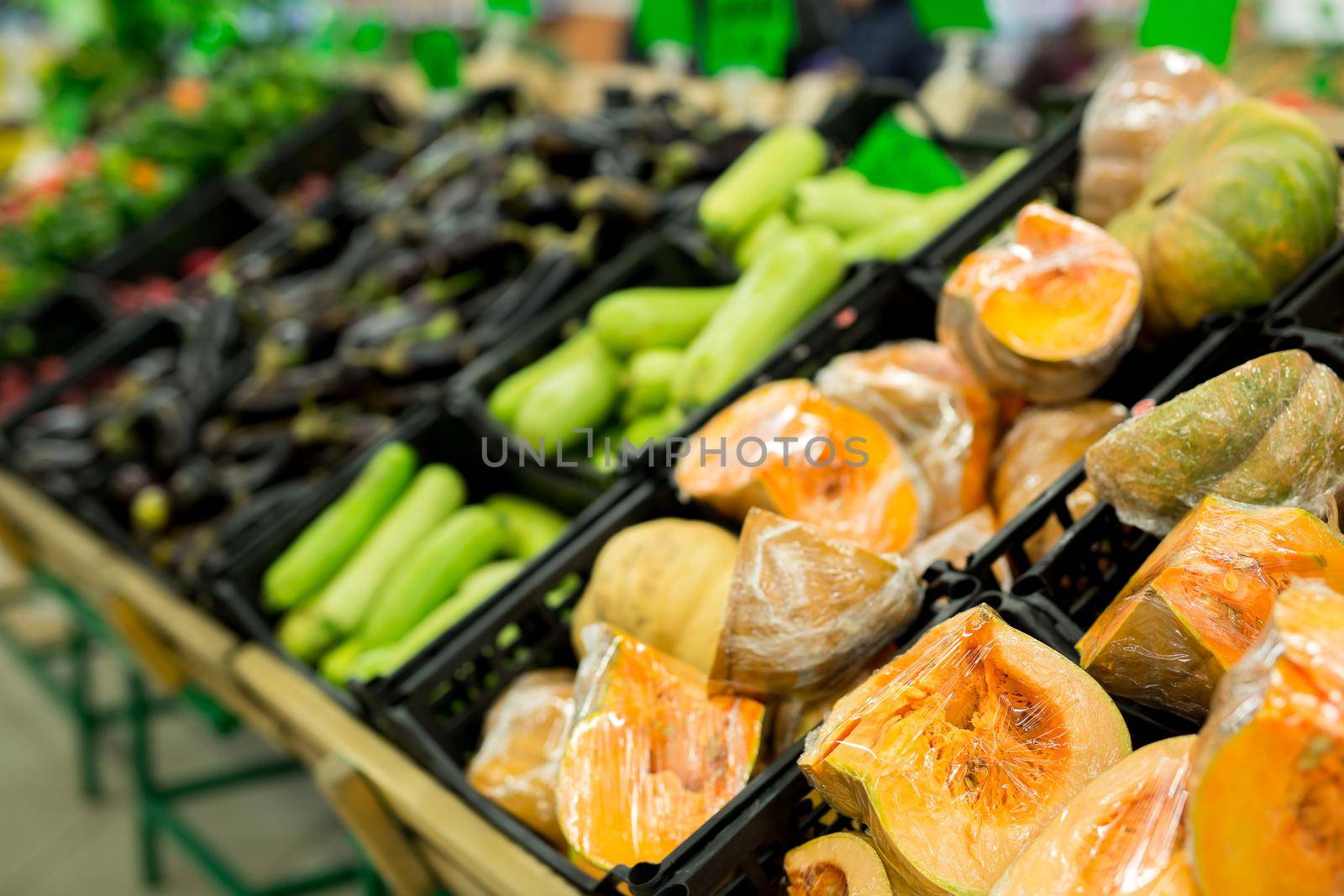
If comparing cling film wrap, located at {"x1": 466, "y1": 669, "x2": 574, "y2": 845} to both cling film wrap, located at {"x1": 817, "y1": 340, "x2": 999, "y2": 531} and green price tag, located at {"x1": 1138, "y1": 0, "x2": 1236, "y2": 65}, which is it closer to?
cling film wrap, located at {"x1": 817, "y1": 340, "x2": 999, "y2": 531}

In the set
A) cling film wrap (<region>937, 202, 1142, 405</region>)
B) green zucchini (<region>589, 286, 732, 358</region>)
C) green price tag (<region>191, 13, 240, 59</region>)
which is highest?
green price tag (<region>191, 13, 240, 59</region>)

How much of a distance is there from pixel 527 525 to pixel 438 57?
203 centimetres

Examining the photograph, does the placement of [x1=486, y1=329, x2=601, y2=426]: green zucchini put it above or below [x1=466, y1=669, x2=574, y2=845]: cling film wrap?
above

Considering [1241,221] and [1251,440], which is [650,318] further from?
[1251,440]

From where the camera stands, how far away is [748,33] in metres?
2.27

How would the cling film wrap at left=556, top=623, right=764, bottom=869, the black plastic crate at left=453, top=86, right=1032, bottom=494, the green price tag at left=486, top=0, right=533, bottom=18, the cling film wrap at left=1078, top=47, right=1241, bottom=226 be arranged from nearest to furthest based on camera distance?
1. the cling film wrap at left=556, top=623, right=764, bottom=869
2. the cling film wrap at left=1078, top=47, right=1241, bottom=226
3. the black plastic crate at left=453, top=86, right=1032, bottom=494
4. the green price tag at left=486, top=0, right=533, bottom=18

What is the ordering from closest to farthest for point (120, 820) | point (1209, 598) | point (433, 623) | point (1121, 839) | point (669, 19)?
point (1121, 839), point (1209, 598), point (433, 623), point (669, 19), point (120, 820)

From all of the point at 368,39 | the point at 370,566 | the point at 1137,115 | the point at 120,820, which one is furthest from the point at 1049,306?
the point at 368,39

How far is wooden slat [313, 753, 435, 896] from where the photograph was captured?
132 centimetres

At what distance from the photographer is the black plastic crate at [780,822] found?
33.3 inches

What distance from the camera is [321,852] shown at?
8.80ft

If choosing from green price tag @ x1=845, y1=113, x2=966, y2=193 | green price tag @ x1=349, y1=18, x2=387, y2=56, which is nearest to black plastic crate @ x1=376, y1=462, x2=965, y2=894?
green price tag @ x1=845, y1=113, x2=966, y2=193

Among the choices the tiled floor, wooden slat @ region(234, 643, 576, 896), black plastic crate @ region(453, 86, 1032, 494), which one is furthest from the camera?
the tiled floor

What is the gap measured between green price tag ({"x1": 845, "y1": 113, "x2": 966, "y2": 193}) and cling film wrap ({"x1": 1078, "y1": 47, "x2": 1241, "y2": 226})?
0.55 meters
